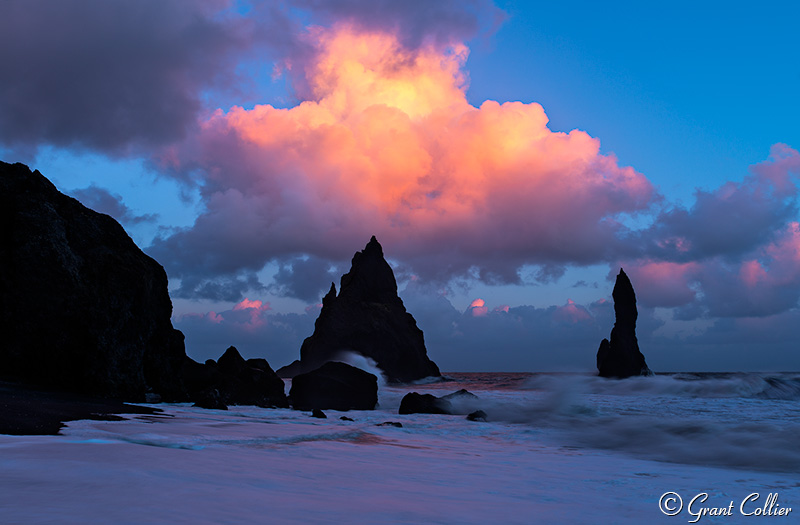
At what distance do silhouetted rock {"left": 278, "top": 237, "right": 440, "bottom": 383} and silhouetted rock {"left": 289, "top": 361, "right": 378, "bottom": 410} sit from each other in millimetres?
66601

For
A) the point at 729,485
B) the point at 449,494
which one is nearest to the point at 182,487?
the point at 449,494

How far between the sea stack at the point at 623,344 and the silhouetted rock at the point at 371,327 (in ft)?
106

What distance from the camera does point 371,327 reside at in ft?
311

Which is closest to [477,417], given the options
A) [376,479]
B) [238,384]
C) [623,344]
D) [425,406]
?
[425,406]

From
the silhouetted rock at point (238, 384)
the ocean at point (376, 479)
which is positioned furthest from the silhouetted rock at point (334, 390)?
the ocean at point (376, 479)

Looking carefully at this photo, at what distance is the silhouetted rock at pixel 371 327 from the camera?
93938 millimetres

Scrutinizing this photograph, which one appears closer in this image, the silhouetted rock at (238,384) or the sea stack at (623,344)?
the silhouetted rock at (238,384)

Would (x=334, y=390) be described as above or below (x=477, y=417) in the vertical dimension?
above

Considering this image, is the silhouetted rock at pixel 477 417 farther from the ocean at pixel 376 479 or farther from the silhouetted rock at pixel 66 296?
the silhouetted rock at pixel 66 296

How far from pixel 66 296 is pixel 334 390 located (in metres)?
12.5

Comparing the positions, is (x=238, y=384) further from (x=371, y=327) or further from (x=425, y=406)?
(x=371, y=327)

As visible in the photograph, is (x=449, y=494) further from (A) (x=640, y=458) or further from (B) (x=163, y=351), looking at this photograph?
(B) (x=163, y=351)

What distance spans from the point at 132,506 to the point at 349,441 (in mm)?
7535

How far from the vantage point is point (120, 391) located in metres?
17.6
